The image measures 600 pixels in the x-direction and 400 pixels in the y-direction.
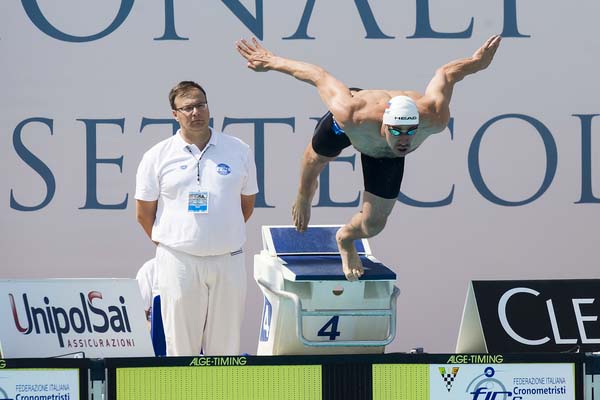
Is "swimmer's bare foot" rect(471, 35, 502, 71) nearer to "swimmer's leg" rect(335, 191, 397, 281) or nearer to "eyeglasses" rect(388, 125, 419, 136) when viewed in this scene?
"eyeglasses" rect(388, 125, 419, 136)

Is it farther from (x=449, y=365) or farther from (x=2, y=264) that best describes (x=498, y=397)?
(x=2, y=264)

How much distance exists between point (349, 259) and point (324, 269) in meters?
0.15

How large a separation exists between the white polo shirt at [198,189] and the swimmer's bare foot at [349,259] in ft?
1.69

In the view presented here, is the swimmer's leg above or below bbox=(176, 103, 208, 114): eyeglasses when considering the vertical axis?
below

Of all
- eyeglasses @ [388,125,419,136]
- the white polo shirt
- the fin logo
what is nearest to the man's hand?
the white polo shirt

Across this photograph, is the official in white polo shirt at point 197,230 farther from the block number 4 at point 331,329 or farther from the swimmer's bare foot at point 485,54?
the swimmer's bare foot at point 485,54

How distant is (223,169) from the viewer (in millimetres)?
6555

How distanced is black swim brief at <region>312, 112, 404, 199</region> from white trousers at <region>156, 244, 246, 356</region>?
2.41ft

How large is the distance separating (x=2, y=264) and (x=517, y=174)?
10.6 ft

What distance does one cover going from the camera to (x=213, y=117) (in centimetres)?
823

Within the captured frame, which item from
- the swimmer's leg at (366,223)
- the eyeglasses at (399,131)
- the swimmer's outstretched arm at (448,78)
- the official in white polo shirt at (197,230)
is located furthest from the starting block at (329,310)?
the swimmer's outstretched arm at (448,78)

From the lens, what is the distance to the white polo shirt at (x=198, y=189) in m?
6.41

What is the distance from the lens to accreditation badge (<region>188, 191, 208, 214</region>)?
6473mm

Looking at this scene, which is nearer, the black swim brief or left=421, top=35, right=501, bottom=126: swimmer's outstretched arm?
left=421, top=35, right=501, bottom=126: swimmer's outstretched arm
